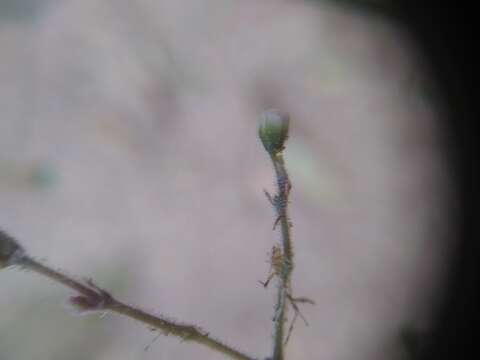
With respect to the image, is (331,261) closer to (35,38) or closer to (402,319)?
(402,319)

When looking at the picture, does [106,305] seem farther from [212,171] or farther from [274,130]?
[212,171]

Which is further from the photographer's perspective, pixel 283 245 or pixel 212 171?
pixel 212 171

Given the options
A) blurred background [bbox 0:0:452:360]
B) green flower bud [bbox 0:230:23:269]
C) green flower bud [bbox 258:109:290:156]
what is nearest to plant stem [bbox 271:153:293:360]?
green flower bud [bbox 258:109:290:156]

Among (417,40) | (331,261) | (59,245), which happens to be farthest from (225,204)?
(417,40)

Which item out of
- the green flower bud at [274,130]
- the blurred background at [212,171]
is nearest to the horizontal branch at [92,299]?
the green flower bud at [274,130]

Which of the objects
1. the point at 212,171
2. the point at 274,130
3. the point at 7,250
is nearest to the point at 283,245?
the point at 274,130

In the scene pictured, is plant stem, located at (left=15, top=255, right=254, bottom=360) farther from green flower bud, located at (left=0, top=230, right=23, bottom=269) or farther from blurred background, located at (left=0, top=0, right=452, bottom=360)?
blurred background, located at (left=0, top=0, right=452, bottom=360)

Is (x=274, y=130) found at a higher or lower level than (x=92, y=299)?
higher
